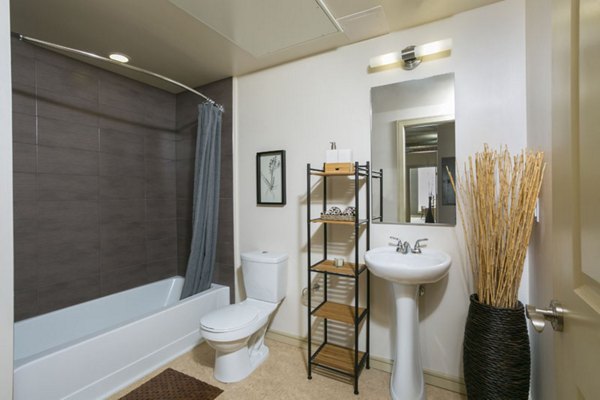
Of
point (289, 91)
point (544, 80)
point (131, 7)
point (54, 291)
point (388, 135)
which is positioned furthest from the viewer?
point (289, 91)

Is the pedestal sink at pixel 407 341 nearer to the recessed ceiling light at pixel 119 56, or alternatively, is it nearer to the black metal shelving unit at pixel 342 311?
the black metal shelving unit at pixel 342 311

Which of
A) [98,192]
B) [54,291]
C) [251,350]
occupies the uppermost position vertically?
[98,192]

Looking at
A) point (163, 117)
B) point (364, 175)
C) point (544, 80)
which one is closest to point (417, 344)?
point (364, 175)

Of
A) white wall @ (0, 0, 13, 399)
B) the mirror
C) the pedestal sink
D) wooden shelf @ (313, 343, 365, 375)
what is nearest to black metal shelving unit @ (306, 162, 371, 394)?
wooden shelf @ (313, 343, 365, 375)

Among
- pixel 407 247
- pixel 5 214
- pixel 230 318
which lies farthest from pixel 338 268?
pixel 5 214

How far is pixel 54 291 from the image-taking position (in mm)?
2170

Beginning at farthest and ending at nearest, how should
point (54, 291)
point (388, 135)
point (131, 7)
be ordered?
point (54, 291)
point (388, 135)
point (131, 7)

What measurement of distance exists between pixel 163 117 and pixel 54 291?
5.97 feet

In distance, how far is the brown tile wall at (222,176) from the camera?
268 centimetres

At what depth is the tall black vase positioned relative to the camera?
4.50 ft

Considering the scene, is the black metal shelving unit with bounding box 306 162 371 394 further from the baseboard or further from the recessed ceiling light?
the recessed ceiling light

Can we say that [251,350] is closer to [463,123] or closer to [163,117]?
[463,123]

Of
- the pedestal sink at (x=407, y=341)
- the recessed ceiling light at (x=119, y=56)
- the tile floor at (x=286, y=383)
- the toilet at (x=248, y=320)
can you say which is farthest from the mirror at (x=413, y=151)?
the recessed ceiling light at (x=119, y=56)

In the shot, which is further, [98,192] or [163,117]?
[163,117]
